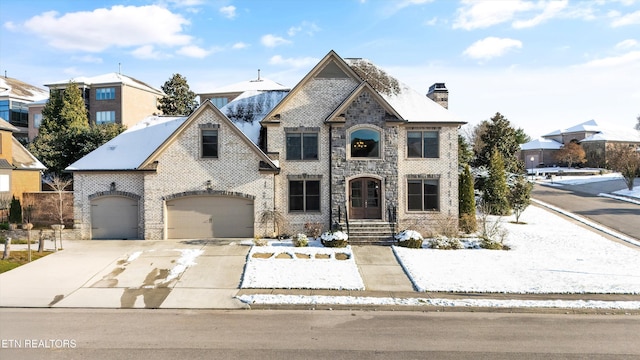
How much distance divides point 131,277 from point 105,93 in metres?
44.6

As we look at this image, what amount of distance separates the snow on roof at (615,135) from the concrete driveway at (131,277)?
6869 centimetres

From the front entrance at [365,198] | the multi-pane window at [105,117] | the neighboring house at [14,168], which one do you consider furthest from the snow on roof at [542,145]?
the neighboring house at [14,168]

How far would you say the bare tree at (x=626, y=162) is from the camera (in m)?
39.5

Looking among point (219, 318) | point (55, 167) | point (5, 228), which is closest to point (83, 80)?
point (55, 167)

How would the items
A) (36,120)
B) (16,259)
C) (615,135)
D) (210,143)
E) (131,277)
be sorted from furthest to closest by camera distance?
(615,135)
(36,120)
(210,143)
(16,259)
(131,277)

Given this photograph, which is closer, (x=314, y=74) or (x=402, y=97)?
(x=314, y=74)

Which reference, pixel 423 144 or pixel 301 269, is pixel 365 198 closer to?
pixel 423 144

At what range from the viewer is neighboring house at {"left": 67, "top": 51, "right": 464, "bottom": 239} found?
20359 millimetres

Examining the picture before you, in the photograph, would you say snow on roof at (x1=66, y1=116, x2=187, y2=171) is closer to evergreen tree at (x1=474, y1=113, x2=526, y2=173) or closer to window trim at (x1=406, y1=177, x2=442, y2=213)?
window trim at (x1=406, y1=177, x2=442, y2=213)

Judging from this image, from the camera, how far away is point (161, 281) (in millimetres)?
13945

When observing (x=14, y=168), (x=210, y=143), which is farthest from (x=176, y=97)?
(x=210, y=143)

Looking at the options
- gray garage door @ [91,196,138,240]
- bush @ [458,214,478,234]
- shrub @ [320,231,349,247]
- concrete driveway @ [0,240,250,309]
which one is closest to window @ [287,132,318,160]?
shrub @ [320,231,349,247]

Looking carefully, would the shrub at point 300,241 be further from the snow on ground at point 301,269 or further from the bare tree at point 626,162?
the bare tree at point 626,162

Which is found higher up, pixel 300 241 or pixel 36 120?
pixel 36 120
